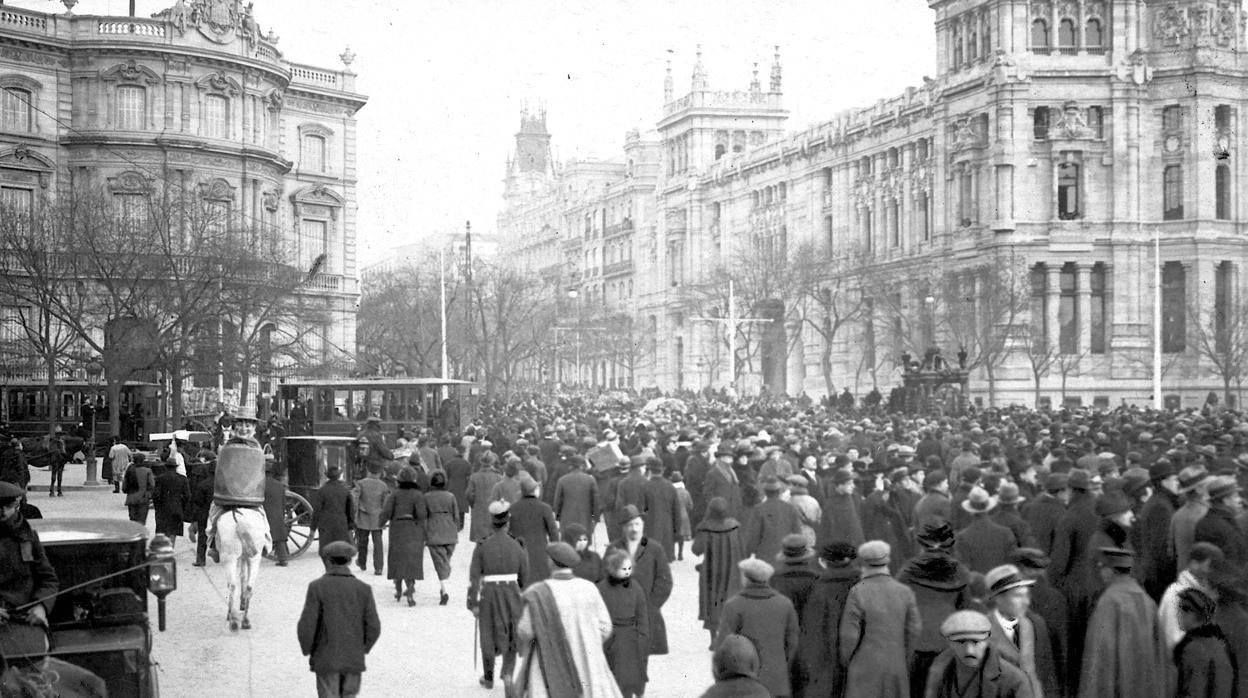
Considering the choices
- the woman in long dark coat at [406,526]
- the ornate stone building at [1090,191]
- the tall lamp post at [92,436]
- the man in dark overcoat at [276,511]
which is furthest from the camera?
the ornate stone building at [1090,191]

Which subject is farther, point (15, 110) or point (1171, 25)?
point (1171, 25)

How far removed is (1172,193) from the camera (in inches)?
2227

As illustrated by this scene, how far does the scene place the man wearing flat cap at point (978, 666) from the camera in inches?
269

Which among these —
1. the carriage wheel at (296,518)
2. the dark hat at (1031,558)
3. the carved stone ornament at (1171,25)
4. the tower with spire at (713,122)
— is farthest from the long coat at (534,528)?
the tower with spire at (713,122)

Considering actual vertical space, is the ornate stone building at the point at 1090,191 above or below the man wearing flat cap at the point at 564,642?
above

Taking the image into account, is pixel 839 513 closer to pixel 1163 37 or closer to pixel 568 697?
pixel 568 697

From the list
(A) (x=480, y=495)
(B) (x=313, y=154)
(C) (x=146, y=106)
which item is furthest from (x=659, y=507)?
(B) (x=313, y=154)

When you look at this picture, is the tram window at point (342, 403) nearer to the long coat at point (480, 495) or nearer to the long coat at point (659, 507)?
the long coat at point (480, 495)

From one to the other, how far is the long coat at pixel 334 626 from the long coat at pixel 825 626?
2.94m

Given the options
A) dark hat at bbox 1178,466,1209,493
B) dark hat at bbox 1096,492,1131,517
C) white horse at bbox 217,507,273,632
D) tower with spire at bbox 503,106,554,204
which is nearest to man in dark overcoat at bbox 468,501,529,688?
white horse at bbox 217,507,273,632

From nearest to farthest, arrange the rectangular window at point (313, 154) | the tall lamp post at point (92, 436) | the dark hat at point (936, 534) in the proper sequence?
the dark hat at point (936, 534), the tall lamp post at point (92, 436), the rectangular window at point (313, 154)

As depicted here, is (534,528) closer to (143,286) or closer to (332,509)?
(332,509)

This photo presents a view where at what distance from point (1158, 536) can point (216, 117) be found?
49.3m

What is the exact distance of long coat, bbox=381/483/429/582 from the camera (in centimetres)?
1556
